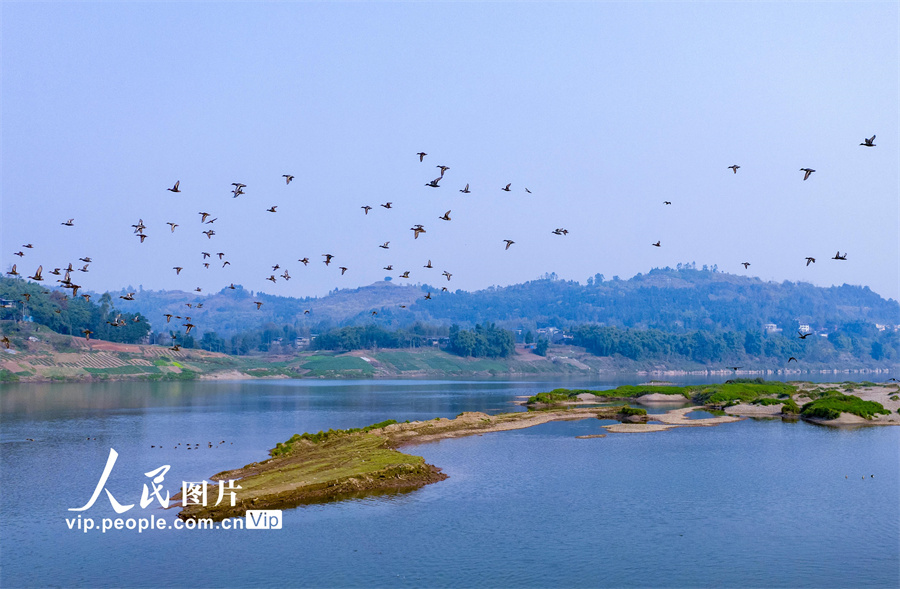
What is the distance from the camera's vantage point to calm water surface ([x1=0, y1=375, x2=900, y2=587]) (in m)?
36.1

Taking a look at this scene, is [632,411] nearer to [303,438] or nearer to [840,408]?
[840,408]

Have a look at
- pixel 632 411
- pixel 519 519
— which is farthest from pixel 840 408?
pixel 519 519

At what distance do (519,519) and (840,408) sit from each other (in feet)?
227

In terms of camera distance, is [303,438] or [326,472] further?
[303,438]

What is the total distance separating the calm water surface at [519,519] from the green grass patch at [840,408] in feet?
51.0

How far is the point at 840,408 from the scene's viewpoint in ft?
320

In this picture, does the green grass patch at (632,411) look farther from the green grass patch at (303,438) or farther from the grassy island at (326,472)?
the green grass patch at (303,438)

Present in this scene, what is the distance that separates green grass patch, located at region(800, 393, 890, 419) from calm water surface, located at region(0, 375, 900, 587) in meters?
15.5

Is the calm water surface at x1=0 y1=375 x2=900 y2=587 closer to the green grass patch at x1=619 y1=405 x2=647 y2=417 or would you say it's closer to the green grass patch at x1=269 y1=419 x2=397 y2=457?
the green grass patch at x1=269 y1=419 x2=397 y2=457

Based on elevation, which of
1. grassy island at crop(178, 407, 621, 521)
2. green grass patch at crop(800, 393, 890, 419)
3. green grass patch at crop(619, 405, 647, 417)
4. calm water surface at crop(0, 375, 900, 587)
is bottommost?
calm water surface at crop(0, 375, 900, 587)

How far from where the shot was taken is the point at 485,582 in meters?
35.1

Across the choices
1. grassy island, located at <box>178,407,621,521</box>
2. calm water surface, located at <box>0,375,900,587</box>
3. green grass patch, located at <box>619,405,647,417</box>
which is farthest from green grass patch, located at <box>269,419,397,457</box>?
green grass patch, located at <box>619,405,647,417</box>

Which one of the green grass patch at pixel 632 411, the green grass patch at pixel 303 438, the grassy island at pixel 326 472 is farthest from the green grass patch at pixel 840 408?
the green grass patch at pixel 303 438

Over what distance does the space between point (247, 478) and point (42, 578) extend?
17.5 meters
